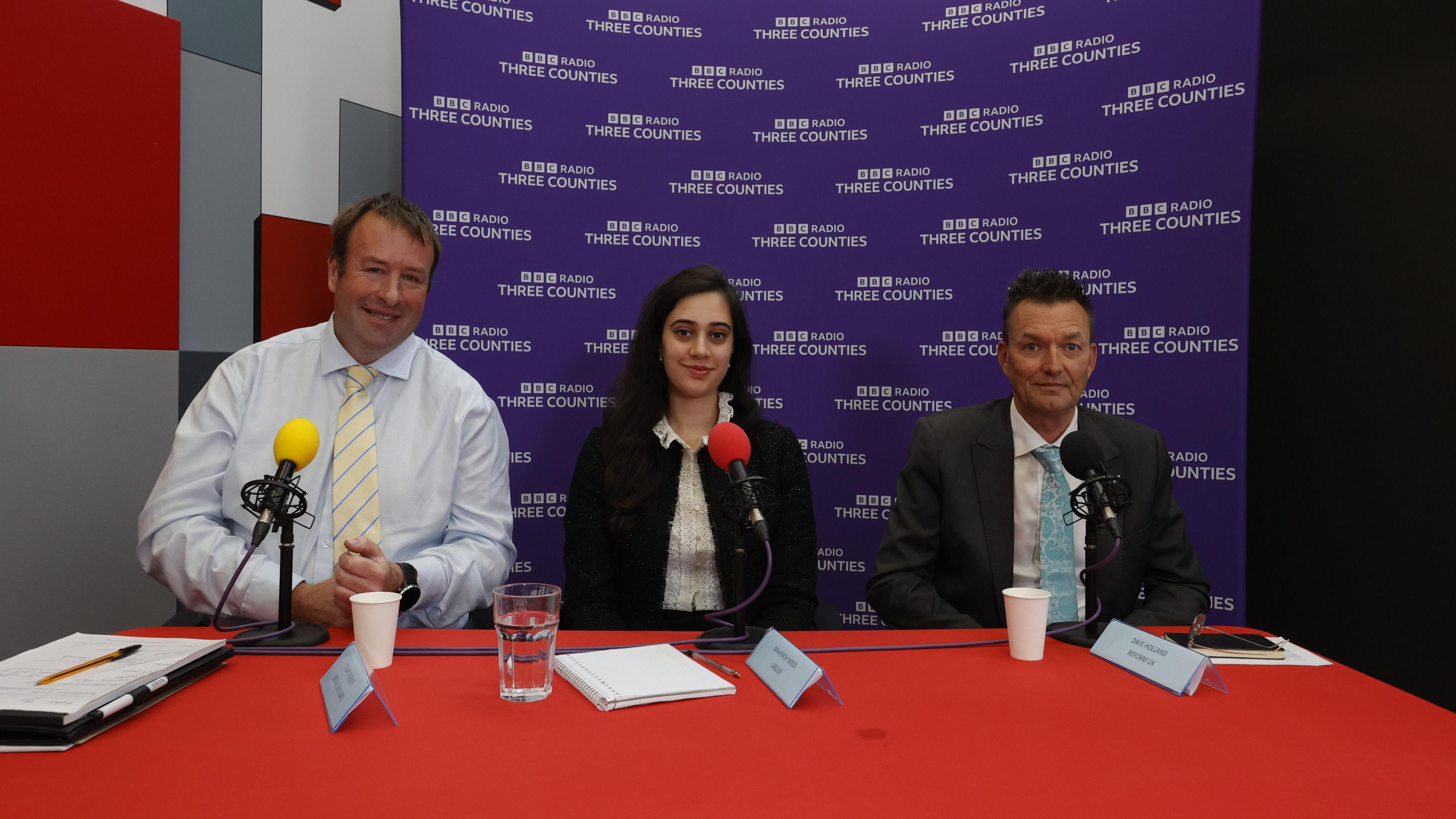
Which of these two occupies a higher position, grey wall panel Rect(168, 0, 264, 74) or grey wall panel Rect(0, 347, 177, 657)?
grey wall panel Rect(168, 0, 264, 74)

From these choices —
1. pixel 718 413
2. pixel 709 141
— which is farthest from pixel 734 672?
pixel 709 141

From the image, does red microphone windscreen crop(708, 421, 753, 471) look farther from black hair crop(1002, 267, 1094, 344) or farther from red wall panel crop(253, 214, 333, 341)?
red wall panel crop(253, 214, 333, 341)

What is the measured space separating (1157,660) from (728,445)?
2.84 ft

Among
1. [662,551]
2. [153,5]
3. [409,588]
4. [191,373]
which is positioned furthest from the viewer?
[191,373]

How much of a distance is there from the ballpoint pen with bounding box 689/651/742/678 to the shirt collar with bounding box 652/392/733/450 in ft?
3.60

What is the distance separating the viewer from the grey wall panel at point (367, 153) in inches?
125

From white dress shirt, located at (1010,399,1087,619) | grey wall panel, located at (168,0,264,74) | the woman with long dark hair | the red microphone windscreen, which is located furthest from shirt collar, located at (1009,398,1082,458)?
grey wall panel, located at (168,0,264,74)

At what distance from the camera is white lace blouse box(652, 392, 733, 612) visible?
2.50 meters

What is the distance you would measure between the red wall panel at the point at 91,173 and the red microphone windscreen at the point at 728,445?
207 centimetres

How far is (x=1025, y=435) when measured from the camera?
2.39 meters

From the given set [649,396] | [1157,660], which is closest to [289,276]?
[649,396]

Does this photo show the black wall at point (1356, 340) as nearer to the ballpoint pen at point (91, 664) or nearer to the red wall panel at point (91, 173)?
the ballpoint pen at point (91, 664)

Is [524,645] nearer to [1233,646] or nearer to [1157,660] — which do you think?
[1157,660]

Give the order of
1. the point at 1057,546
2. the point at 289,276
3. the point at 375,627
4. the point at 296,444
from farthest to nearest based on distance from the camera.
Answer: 1. the point at 289,276
2. the point at 1057,546
3. the point at 296,444
4. the point at 375,627
